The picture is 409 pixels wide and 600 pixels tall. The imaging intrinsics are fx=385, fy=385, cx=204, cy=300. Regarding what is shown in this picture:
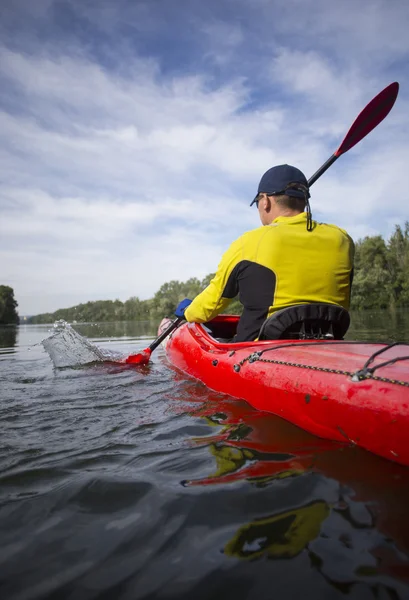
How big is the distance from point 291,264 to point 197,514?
6.09 ft

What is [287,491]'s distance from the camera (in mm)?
1513

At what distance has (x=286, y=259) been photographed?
110 inches

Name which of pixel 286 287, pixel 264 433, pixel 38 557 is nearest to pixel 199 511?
pixel 38 557

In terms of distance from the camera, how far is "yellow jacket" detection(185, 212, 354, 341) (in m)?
2.80

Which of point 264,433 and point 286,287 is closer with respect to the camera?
point 264,433

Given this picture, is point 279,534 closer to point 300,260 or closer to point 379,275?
point 300,260

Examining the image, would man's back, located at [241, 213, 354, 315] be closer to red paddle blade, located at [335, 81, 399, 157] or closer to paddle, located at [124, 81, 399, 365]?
paddle, located at [124, 81, 399, 365]

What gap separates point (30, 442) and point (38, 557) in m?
1.13

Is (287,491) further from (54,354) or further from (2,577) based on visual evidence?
(54,354)

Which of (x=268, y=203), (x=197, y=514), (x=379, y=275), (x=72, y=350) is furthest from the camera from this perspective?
(x=379, y=275)

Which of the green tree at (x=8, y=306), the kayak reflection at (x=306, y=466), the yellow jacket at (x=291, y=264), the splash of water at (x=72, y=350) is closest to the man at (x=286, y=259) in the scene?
the yellow jacket at (x=291, y=264)

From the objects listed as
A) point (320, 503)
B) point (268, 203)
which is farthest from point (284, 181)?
point (320, 503)

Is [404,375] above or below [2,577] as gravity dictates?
above

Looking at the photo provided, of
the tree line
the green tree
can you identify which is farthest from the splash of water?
the green tree
